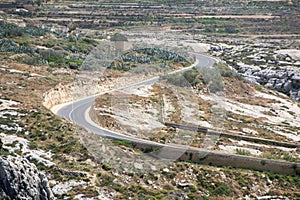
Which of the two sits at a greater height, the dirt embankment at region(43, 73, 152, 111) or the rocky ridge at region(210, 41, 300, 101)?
the dirt embankment at region(43, 73, 152, 111)

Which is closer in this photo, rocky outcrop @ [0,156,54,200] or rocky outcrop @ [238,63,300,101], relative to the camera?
rocky outcrop @ [0,156,54,200]

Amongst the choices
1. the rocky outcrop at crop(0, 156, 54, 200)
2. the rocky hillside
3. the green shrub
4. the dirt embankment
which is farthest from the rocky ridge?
the rocky outcrop at crop(0, 156, 54, 200)

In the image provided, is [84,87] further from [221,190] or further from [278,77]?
[278,77]

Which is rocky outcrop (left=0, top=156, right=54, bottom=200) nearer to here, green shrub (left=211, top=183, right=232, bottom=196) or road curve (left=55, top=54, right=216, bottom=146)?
green shrub (left=211, top=183, right=232, bottom=196)

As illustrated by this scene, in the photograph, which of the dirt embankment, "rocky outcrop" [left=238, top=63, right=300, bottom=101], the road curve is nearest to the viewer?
the road curve

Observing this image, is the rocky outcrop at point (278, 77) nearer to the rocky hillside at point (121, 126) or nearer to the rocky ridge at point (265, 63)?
the rocky ridge at point (265, 63)

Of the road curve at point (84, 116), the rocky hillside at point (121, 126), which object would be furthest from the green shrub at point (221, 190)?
the road curve at point (84, 116)

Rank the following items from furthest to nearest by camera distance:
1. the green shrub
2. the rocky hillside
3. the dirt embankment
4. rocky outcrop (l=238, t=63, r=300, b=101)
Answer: rocky outcrop (l=238, t=63, r=300, b=101) → the dirt embankment → the green shrub → the rocky hillside

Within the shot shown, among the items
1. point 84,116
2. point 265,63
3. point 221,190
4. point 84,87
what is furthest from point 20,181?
point 265,63

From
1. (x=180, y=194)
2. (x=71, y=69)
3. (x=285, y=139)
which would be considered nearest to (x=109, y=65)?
(x=71, y=69)
